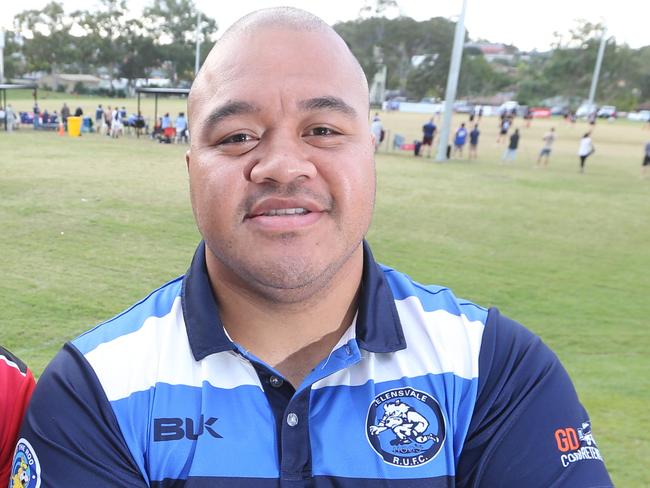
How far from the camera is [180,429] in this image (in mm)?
1444

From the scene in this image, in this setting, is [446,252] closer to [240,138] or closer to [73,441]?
[240,138]

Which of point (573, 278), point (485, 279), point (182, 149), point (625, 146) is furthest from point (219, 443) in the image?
point (625, 146)

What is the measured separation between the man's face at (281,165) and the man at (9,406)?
0.71 m

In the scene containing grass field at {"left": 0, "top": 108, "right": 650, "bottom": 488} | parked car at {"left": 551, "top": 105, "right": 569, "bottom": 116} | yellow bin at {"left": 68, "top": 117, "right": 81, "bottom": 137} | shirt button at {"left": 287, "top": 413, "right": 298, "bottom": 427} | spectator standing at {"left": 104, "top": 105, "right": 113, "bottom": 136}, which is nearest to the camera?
shirt button at {"left": 287, "top": 413, "right": 298, "bottom": 427}

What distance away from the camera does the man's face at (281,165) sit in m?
1.43

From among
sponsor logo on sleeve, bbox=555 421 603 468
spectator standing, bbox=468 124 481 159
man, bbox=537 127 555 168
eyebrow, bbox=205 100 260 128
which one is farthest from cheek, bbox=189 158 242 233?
spectator standing, bbox=468 124 481 159

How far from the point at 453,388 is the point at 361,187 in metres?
0.54

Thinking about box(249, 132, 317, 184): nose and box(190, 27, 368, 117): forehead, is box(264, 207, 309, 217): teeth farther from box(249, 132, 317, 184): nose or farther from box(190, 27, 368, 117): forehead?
box(190, 27, 368, 117): forehead

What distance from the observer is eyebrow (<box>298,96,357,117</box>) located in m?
1.49

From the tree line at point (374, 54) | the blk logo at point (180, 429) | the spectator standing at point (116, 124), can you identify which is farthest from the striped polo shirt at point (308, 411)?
the tree line at point (374, 54)

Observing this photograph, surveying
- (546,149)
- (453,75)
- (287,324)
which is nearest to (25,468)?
(287,324)

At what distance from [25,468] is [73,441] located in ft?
0.45

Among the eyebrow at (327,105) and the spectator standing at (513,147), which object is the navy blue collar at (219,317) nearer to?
the eyebrow at (327,105)

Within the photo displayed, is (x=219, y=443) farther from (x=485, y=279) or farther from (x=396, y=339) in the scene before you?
(x=485, y=279)
